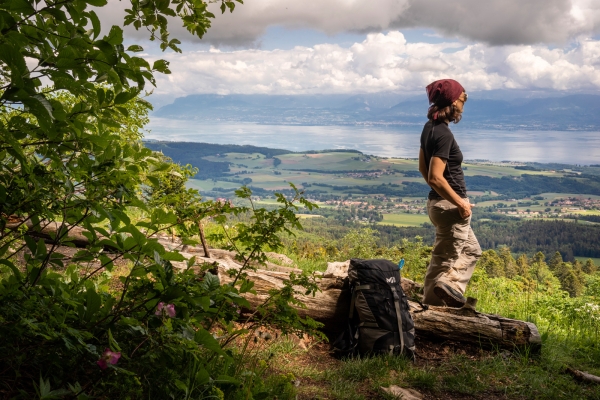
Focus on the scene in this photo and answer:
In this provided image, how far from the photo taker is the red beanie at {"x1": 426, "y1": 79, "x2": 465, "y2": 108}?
16.3 feet

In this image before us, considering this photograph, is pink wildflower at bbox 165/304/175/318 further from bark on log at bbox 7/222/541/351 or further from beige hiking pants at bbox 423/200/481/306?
beige hiking pants at bbox 423/200/481/306

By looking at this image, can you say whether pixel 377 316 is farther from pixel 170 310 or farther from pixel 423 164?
pixel 170 310

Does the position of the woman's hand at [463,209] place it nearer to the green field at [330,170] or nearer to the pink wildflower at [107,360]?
the pink wildflower at [107,360]

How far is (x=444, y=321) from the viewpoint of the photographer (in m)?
4.81

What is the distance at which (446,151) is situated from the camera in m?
4.92

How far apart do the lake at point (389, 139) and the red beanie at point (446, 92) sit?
13065cm

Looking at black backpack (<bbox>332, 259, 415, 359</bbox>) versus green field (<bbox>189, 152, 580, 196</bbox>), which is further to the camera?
green field (<bbox>189, 152, 580, 196</bbox>)

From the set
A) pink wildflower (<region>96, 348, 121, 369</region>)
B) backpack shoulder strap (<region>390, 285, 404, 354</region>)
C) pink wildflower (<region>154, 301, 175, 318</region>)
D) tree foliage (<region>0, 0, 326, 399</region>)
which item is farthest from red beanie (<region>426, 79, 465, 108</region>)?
pink wildflower (<region>96, 348, 121, 369</region>)

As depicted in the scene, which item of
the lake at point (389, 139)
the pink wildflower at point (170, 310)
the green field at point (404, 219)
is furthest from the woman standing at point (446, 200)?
the lake at point (389, 139)

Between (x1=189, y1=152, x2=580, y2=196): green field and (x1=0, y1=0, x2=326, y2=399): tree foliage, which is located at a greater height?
(x1=0, y1=0, x2=326, y2=399): tree foliage

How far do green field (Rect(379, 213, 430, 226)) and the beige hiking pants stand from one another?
51.5 metres

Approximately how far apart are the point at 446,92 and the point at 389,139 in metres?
163

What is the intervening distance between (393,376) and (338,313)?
3.45 feet

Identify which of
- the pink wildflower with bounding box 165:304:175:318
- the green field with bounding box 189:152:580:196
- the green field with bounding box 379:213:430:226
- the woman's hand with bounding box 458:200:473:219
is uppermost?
the woman's hand with bounding box 458:200:473:219
